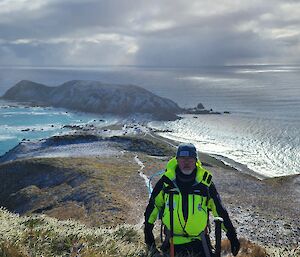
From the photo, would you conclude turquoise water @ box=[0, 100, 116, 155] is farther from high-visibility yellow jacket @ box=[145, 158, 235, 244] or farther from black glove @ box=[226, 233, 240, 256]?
black glove @ box=[226, 233, 240, 256]

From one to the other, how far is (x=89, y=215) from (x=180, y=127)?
246 ft

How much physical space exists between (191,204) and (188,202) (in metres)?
0.08

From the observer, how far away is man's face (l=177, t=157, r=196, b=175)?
821 centimetres

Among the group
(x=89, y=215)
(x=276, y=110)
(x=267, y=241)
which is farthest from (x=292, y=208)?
(x=276, y=110)

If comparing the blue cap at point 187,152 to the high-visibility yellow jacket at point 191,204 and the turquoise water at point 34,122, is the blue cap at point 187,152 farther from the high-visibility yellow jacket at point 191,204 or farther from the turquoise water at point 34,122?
the turquoise water at point 34,122

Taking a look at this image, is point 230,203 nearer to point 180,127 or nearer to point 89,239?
point 89,239

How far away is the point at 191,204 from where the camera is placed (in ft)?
27.4

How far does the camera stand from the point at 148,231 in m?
9.11

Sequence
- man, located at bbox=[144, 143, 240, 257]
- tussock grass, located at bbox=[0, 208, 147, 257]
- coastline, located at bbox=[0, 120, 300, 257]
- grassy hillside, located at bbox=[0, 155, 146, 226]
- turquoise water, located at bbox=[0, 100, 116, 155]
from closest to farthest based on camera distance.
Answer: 1. tussock grass, located at bbox=[0, 208, 147, 257]
2. man, located at bbox=[144, 143, 240, 257]
3. coastline, located at bbox=[0, 120, 300, 257]
4. grassy hillside, located at bbox=[0, 155, 146, 226]
5. turquoise water, located at bbox=[0, 100, 116, 155]

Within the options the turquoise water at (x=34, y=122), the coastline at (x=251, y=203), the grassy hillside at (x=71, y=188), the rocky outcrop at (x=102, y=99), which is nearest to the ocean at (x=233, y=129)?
the turquoise water at (x=34, y=122)

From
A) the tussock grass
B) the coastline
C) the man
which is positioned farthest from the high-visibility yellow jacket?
the coastline

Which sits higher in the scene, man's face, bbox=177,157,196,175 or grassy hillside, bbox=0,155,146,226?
man's face, bbox=177,157,196,175

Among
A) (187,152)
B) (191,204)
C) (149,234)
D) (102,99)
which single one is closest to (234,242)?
(191,204)

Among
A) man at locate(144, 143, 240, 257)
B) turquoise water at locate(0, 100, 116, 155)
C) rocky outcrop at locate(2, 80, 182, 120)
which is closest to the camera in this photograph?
man at locate(144, 143, 240, 257)
